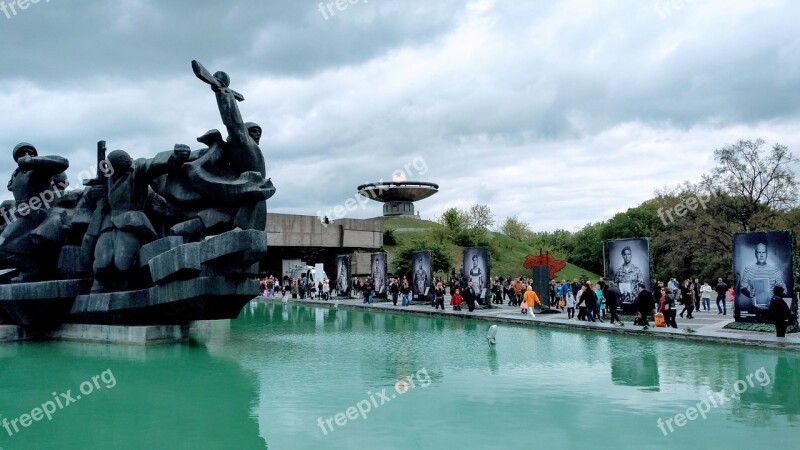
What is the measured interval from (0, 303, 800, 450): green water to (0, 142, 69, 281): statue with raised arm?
2239 mm

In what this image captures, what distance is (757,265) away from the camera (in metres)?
16.8

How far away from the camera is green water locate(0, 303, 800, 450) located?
286 inches

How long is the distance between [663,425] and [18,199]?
15.4 m

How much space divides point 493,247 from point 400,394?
2250 inches

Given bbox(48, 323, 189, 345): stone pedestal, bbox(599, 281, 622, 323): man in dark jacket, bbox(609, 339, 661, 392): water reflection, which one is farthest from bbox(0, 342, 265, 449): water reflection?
bbox(599, 281, 622, 323): man in dark jacket

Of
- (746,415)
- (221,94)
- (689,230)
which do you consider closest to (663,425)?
(746,415)

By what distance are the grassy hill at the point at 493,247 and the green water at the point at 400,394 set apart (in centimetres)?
4345

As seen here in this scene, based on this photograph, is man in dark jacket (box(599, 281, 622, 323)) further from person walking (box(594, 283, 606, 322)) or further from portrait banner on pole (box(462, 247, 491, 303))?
portrait banner on pole (box(462, 247, 491, 303))

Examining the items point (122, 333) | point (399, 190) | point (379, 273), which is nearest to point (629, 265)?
point (122, 333)

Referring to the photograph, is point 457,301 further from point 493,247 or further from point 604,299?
point 493,247

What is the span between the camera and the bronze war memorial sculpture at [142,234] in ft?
45.4

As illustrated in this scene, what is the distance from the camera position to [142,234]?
49.1 ft

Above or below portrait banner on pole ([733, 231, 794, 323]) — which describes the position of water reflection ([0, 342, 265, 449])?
below

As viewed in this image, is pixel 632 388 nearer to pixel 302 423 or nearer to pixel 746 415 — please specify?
pixel 746 415
